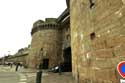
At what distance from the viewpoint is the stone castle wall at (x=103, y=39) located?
13.7 feet

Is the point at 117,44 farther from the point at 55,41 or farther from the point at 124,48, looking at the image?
the point at 55,41

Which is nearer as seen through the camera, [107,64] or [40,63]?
[107,64]

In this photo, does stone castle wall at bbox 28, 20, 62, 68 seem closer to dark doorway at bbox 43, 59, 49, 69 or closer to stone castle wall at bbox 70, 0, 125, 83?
dark doorway at bbox 43, 59, 49, 69

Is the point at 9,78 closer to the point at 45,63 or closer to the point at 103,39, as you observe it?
the point at 103,39

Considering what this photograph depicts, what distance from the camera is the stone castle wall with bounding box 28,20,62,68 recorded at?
91.1 ft

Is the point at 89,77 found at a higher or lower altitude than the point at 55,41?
lower

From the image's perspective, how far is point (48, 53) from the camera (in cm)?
2775

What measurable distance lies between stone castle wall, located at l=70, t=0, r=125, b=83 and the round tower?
69.6ft

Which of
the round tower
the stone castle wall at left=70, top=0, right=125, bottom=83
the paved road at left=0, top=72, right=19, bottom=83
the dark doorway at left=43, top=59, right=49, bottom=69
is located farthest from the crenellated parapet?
the stone castle wall at left=70, top=0, right=125, bottom=83

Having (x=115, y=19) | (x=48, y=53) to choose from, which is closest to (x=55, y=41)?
(x=48, y=53)

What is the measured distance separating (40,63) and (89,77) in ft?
72.3

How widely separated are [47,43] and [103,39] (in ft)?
77.6

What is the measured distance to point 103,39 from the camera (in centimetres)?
498

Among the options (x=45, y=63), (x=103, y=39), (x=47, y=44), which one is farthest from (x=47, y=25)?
(x=103, y=39)
